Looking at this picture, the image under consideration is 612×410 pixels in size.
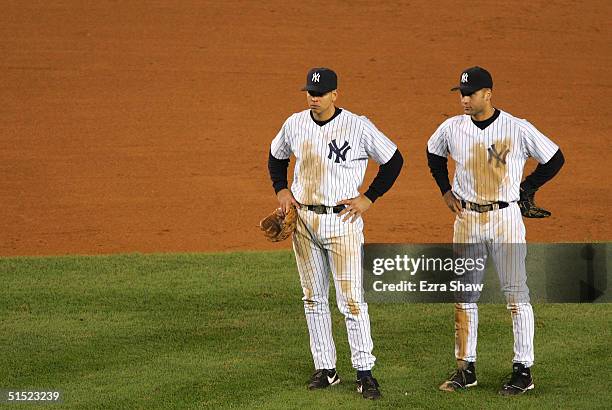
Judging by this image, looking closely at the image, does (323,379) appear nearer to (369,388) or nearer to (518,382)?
(369,388)

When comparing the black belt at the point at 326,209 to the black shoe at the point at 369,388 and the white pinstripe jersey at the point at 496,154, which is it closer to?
the white pinstripe jersey at the point at 496,154

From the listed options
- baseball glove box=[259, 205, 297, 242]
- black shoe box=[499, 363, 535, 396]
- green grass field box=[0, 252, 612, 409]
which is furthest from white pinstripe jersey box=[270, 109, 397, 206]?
black shoe box=[499, 363, 535, 396]

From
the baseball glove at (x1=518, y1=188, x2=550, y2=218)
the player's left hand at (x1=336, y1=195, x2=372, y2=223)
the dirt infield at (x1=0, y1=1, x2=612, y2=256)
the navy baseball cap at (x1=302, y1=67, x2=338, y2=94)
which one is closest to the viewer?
the navy baseball cap at (x1=302, y1=67, x2=338, y2=94)

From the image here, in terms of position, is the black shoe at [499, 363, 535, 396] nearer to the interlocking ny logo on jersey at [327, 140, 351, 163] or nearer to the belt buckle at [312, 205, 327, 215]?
the belt buckle at [312, 205, 327, 215]

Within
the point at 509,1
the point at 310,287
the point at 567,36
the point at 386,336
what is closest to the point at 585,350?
the point at 386,336

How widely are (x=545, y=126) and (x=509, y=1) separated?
5.30 m

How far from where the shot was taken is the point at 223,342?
8469 mm

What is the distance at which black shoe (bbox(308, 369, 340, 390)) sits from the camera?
7355 millimetres

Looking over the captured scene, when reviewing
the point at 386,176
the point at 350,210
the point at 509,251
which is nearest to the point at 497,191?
the point at 509,251

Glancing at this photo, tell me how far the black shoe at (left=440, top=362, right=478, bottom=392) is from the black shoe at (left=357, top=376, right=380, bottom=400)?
48cm

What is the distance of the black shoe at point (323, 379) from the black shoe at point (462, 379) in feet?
2.31

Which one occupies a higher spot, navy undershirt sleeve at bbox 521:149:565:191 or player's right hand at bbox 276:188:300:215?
navy undershirt sleeve at bbox 521:149:565:191

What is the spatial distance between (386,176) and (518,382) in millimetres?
1547

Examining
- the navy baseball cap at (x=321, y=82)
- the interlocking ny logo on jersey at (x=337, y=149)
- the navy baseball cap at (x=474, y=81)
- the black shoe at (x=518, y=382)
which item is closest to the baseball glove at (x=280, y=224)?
the interlocking ny logo on jersey at (x=337, y=149)
